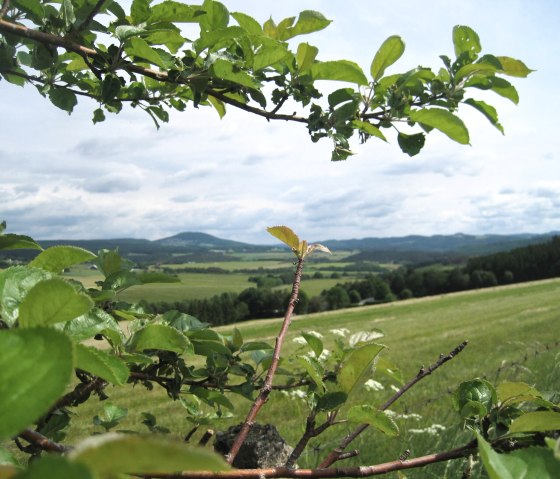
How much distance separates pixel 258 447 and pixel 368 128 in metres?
1.33

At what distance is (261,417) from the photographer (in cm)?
828

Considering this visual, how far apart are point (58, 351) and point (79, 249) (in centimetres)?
70

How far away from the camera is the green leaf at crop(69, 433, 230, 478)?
0.31m

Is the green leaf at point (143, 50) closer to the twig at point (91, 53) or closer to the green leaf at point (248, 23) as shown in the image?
the twig at point (91, 53)

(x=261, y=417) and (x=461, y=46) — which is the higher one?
(x=461, y=46)

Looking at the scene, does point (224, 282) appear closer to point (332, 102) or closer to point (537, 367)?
point (537, 367)

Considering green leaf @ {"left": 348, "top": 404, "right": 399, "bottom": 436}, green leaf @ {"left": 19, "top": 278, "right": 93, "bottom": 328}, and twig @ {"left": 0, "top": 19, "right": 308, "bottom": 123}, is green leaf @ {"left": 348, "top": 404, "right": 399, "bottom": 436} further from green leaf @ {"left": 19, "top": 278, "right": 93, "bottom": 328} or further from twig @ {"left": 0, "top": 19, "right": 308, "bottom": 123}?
twig @ {"left": 0, "top": 19, "right": 308, "bottom": 123}

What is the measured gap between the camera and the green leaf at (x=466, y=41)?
5.39 feet

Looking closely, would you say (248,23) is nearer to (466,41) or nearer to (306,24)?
(306,24)

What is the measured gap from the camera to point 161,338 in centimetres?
114

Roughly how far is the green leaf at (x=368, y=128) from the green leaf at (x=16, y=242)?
110 centimetres

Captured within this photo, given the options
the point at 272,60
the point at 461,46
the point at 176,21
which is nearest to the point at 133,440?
the point at 272,60

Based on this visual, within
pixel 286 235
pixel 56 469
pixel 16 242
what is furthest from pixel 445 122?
pixel 56 469

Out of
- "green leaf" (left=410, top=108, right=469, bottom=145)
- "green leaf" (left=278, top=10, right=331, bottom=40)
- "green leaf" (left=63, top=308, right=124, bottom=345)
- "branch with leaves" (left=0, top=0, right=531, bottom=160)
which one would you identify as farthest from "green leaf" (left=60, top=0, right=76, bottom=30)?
"green leaf" (left=410, top=108, right=469, bottom=145)
